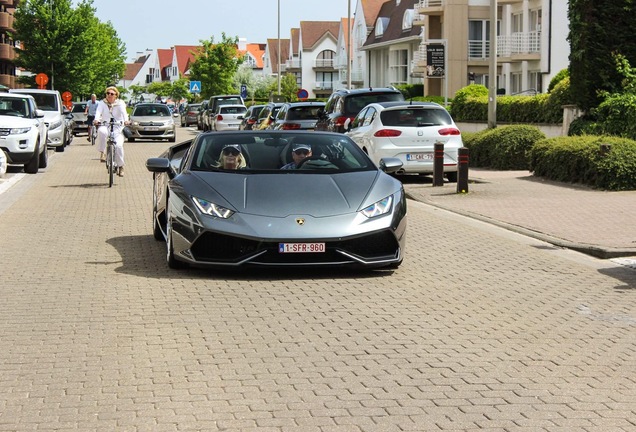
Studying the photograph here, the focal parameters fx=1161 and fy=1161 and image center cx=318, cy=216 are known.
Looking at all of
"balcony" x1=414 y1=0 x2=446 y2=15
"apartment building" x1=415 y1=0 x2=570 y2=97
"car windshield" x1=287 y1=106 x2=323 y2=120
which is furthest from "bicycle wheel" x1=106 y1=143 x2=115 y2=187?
"balcony" x1=414 y1=0 x2=446 y2=15

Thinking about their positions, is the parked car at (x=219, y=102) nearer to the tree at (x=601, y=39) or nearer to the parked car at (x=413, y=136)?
the tree at (x=601, y=39)

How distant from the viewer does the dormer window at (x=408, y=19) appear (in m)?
78.0

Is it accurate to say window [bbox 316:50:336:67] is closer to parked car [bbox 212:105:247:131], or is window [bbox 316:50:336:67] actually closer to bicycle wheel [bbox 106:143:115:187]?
parked car [bbox 212:105:247:131]

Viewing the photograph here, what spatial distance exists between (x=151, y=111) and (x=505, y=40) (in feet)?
66.9

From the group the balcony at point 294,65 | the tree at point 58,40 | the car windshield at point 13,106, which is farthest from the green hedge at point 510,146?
the balcony at point 294,65

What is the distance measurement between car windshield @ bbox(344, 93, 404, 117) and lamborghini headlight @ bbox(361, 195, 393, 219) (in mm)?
16316

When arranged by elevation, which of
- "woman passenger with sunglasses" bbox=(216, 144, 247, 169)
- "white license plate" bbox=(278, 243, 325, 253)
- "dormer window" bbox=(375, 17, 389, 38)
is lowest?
"white license plate" bbox=(278, 243, 325, 253)

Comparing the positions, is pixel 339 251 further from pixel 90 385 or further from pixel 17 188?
pixel 17 188

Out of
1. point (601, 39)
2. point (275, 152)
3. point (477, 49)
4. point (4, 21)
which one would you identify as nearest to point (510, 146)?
point (601, 39)

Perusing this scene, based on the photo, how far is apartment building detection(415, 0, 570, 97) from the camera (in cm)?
5250

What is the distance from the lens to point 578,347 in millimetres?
7344

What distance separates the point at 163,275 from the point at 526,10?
4891 cm

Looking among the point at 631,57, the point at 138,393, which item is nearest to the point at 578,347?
the point at 138,393

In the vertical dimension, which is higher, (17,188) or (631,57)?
(631,57)
